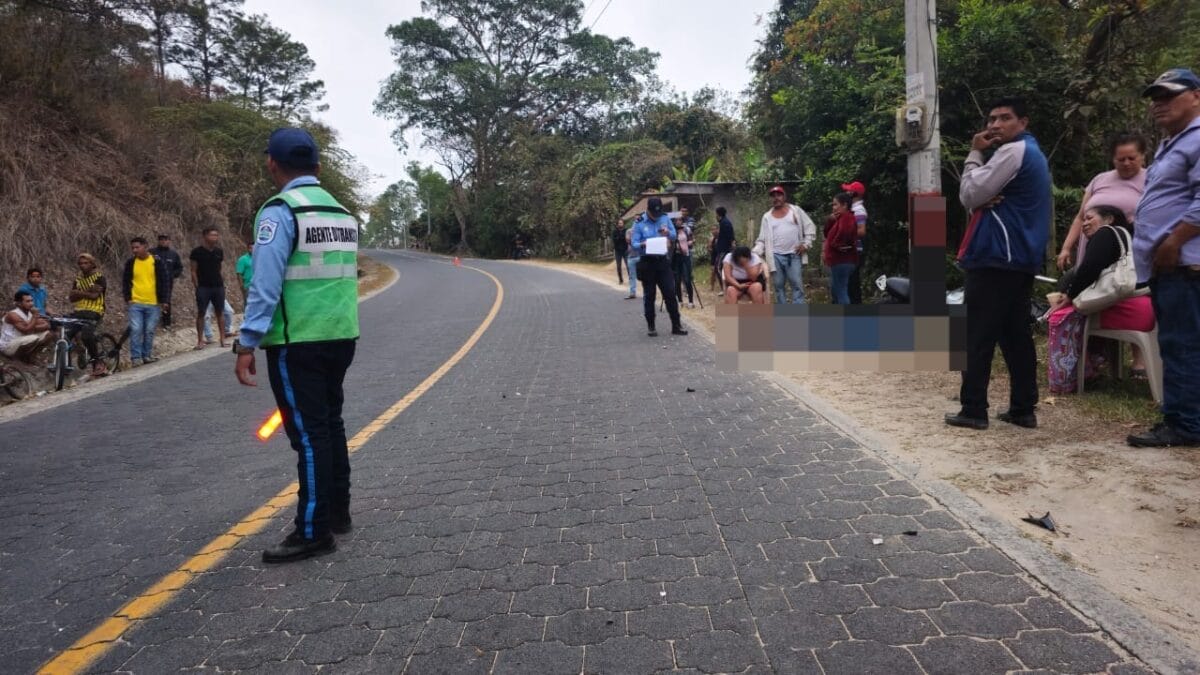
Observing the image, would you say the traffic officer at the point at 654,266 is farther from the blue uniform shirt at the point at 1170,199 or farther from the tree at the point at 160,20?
the tree at the point at 160,20

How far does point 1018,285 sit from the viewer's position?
4754mm

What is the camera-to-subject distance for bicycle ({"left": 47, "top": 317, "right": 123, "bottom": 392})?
9516 mm

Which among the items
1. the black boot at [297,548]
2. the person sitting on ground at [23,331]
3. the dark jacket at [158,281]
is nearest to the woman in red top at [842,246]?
the black boot at [297,548]

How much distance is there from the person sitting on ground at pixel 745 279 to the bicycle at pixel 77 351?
862 cm

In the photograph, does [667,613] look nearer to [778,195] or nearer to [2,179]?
[778,195]

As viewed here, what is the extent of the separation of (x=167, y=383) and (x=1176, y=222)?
9899 millimetres

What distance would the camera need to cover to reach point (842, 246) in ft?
30.2

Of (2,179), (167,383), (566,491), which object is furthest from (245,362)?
Answer: (2,179)

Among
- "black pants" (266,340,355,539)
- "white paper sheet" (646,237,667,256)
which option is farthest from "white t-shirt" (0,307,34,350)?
"black pants" (266,340,355,539)

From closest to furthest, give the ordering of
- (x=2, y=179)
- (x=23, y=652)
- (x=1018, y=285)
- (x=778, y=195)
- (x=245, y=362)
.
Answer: (x=23, y=652) < (x=245, y=362) < (x=1018, y=285) < (x=778, y=195) < (x=2, y=179)

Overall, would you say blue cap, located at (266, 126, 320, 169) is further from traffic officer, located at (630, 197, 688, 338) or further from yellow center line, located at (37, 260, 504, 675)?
traffic officer, located at (630, 197, 688, 338)

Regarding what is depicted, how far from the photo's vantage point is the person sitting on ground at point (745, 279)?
880 cm

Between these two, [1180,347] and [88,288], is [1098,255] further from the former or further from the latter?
[88,288]

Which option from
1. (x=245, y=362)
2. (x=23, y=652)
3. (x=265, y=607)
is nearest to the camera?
(x=23, y=652)
